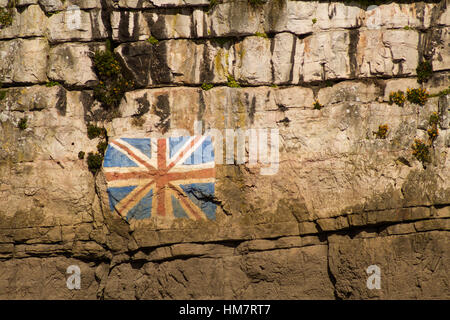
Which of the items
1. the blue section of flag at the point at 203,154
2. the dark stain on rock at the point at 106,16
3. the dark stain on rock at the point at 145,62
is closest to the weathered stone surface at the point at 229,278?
the blue section of flag at the point at 203,154

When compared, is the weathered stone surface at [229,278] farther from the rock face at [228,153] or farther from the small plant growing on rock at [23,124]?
the small plant growing on rock at [23,124]

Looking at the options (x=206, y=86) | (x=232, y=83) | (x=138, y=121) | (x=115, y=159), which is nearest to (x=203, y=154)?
(x=206, y=86)

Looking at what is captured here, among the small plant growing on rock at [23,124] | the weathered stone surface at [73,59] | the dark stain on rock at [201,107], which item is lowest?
the small plant growing on rock at [23,124]

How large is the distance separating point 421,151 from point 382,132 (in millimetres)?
1365

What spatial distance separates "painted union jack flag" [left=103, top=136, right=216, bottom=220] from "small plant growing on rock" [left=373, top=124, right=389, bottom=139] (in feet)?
17.2

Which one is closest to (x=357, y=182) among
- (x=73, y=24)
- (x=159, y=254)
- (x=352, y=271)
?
(x=352, y=271)

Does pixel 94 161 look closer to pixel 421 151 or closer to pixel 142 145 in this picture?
pixel 142 145

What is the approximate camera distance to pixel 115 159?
17.4 meters

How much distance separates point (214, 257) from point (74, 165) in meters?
5.31

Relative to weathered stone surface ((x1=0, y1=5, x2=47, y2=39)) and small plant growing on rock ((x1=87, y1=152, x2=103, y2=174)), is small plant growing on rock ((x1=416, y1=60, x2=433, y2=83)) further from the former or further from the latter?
weathered stone surface ((x1=0, y1=5, x2=47, y2=39))

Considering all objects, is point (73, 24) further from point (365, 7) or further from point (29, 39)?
point (365, 7)

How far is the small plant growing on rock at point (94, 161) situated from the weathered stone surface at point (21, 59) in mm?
3165

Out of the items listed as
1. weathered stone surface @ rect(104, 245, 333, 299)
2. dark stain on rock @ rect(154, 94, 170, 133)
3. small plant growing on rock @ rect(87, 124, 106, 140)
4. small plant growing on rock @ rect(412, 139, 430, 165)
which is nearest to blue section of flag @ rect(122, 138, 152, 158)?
dark stain on rock @ rect(154, 94, 170, 133)

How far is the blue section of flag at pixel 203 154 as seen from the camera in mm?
17375
